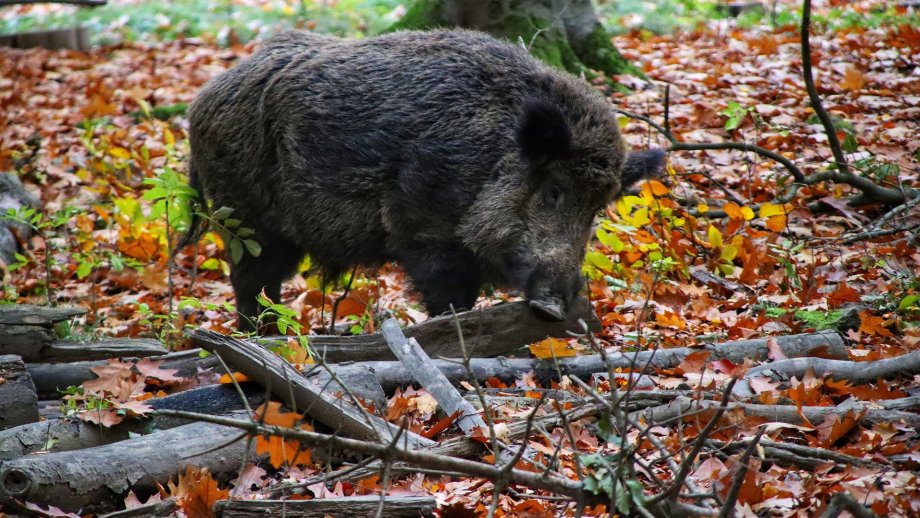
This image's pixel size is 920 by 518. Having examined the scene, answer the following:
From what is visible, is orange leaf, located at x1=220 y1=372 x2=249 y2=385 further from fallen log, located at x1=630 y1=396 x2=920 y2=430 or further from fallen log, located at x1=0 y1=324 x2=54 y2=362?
fallen log, located at x1=630 y1=396 x2=920 y2=430

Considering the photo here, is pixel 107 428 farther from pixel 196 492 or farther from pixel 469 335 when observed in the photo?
pixel 469 335

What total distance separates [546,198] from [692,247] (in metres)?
1.44

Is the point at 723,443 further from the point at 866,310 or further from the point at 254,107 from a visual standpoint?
the point at 254,107

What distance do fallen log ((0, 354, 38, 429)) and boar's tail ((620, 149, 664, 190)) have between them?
12.6ft

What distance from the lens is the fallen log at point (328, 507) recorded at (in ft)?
10.4

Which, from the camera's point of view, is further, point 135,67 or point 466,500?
point 135,67

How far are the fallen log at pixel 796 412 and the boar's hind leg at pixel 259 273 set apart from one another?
3.71 meters

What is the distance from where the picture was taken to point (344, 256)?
251 inches

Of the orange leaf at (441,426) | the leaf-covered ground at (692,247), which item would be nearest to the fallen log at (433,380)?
the orange leaf at (441,426)

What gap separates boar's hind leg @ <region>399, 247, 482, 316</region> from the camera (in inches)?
232

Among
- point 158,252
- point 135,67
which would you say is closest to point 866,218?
point 158,252

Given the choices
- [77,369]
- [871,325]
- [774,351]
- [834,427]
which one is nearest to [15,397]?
[77,369]

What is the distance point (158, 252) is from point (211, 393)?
178 inches

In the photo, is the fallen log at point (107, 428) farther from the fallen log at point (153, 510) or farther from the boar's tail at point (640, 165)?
the boar's tail at point (640, 165)
